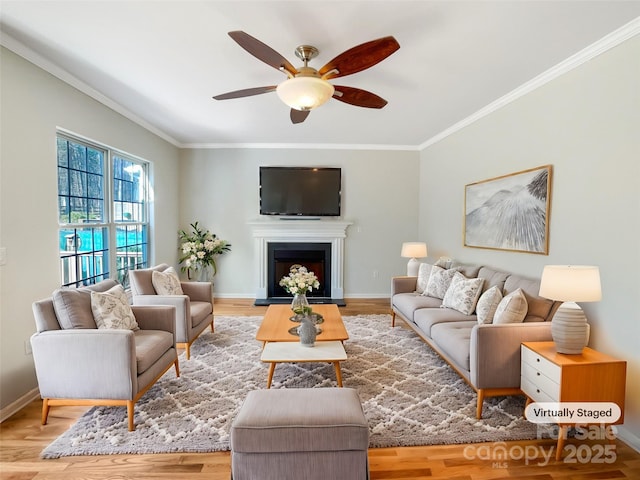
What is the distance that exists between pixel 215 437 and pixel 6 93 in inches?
115

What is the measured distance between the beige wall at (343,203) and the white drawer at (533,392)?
364cm

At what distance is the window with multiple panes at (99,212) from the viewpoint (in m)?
3.20

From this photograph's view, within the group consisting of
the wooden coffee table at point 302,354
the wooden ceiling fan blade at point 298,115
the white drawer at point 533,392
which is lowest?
the white drawer at point 533,392

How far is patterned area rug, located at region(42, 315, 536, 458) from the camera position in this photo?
216cm

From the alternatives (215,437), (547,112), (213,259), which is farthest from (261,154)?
(215,437)

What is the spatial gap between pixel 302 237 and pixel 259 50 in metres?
3.91

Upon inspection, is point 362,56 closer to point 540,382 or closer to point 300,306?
point 300,306

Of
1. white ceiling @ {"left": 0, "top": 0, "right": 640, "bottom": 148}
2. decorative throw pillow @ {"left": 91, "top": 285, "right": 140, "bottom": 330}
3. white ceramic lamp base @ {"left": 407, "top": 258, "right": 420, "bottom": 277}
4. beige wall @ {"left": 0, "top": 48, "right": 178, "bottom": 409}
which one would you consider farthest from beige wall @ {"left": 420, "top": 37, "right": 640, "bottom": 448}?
beige wall @ {"left": 0, "top": 48, "right": 178, "bottom": 409}

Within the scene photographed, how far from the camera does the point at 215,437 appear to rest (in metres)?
2.18

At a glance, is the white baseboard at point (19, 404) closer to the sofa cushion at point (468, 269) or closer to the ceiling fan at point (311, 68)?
the ceiling fan at point (311, 68)

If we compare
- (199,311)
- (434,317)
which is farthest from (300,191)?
(434,317)

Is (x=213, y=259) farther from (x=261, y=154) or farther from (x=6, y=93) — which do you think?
(x=6, y=93)

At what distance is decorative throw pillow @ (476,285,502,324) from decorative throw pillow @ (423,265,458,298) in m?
0.95

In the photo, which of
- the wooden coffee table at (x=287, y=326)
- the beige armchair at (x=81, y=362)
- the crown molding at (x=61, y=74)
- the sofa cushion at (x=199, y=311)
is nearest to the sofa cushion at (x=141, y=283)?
the sofa cushion at (x=199, y=311)
